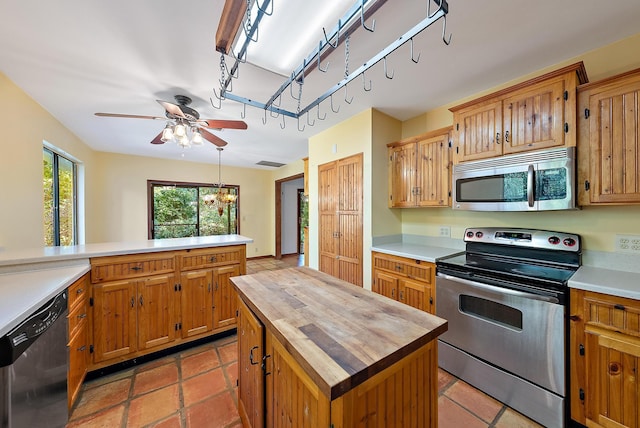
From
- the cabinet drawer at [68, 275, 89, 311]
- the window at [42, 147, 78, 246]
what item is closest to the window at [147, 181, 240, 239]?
the window at [42, 147, 78, 246]

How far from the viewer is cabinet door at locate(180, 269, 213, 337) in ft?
7.72

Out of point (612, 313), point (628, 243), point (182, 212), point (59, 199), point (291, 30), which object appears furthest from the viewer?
point (182, 212)

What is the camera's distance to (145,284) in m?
2.17

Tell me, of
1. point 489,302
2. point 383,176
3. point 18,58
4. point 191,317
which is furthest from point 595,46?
point 18,58

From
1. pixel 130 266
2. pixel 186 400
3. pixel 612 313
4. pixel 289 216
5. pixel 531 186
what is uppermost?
pixel 531 186

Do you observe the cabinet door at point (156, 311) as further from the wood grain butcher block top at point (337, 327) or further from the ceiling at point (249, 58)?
the ceiling at point (249, 58)

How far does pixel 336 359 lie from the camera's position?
731 millimetres

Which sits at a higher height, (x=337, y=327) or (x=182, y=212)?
(x=182, y=212)

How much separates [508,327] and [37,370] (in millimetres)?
2860

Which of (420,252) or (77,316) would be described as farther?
(420,252)

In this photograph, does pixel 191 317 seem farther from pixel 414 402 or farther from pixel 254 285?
pixel 414 402

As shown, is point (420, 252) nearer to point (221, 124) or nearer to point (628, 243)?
point (628, 243)

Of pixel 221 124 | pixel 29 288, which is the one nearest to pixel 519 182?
pixel 221 124

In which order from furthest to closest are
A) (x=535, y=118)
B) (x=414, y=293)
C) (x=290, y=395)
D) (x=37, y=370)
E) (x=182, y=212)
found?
(x=182, y=212), (x=414, y=293), (x=535, y=118), (x=37, y=370), (x=290, y=395)
